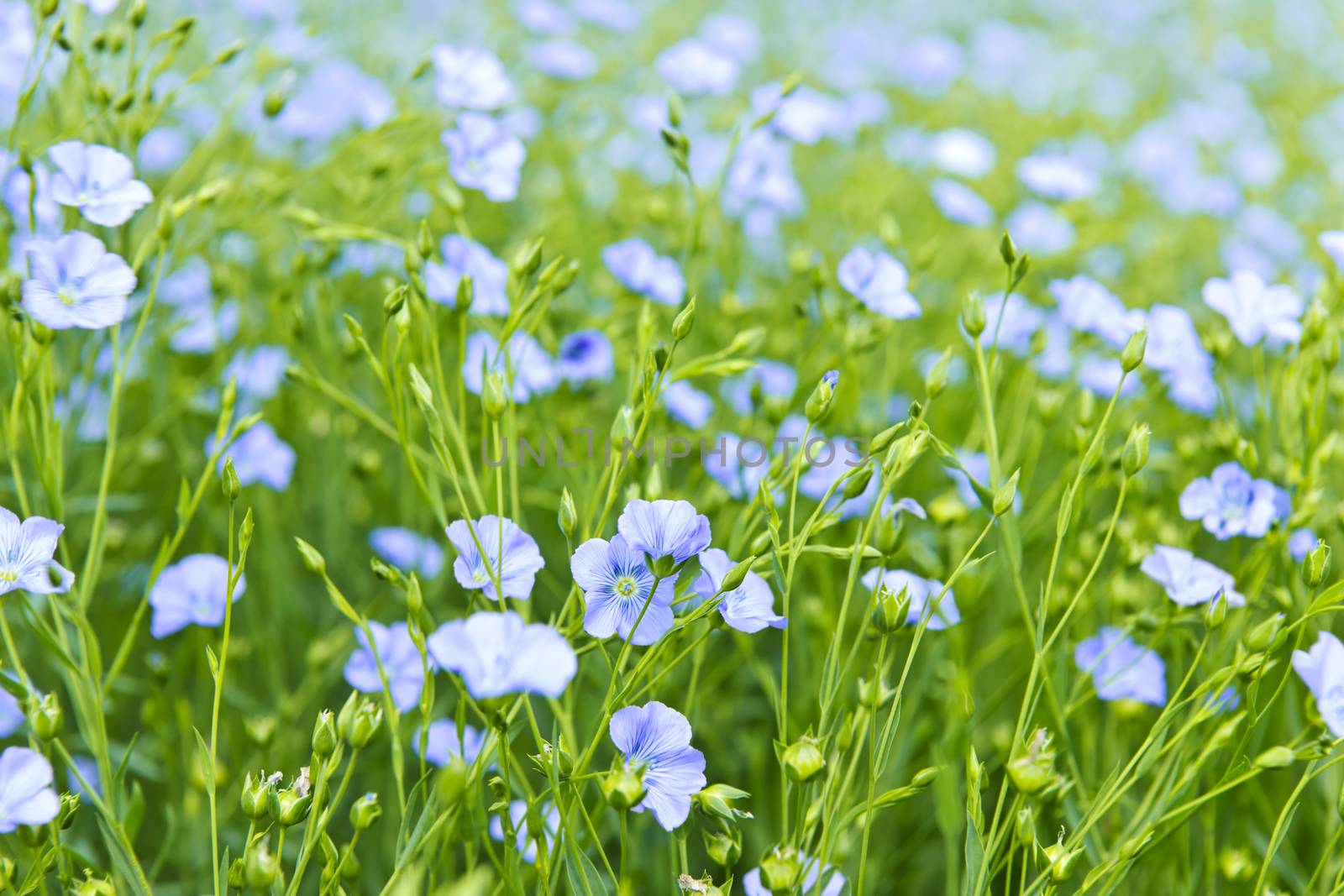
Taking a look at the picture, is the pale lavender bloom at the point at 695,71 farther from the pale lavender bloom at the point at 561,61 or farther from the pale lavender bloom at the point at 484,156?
the pale lavender bloom at the point at 484,156

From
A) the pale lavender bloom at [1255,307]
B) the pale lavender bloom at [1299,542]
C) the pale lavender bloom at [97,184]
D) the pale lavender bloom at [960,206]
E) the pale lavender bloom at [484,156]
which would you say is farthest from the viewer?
the pale lavender bloom at [960,206]

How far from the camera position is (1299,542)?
145 centimetres

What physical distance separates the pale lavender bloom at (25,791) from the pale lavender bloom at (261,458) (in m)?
0.76

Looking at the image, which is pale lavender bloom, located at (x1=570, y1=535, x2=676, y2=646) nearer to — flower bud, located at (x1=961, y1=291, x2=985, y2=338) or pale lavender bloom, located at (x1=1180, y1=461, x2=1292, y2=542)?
flower bud, located at (x1=961, y1=291, x2=985, y2=338)

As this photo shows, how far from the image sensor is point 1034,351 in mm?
1646

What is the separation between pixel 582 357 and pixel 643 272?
17cm

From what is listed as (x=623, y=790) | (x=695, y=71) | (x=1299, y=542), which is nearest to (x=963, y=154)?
(x=695, y=71)

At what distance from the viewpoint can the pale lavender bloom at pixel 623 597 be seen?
1023mm

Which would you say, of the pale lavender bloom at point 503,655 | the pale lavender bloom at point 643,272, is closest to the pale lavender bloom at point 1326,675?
the pale lavender bloom at point 503,655

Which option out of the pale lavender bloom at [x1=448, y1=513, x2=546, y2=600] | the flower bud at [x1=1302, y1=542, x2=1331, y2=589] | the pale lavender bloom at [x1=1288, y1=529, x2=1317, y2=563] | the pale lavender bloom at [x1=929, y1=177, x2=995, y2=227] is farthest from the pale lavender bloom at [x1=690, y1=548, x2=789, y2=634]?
the pale lavender bloom at [x1=929, y1=177, x2=995, y2=227]

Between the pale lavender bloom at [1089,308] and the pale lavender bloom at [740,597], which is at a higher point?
the pale lavender bloom at [740,597]

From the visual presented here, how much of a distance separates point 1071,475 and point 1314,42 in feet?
14.7

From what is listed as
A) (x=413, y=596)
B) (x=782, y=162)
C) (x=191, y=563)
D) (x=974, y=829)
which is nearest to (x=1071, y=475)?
(x=974, y=829)

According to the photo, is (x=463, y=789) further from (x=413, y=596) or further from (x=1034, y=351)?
(x=1034, y=351)
